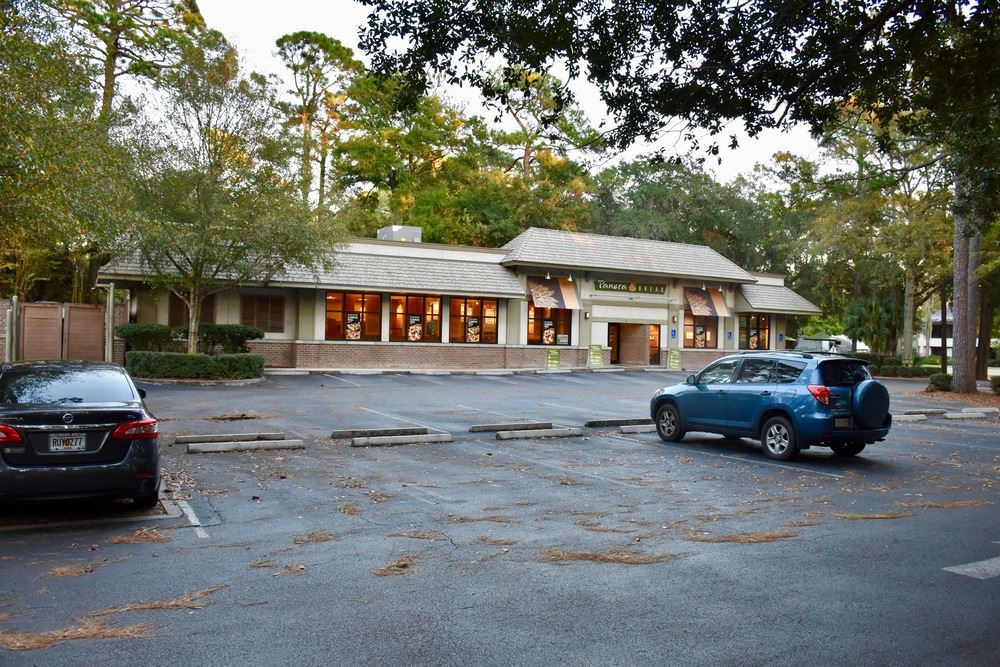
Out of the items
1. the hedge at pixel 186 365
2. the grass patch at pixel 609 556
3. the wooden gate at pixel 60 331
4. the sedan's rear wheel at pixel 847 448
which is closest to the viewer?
the grass patch at pixel 609 556

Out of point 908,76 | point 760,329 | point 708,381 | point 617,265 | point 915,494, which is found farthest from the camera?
point 760,329

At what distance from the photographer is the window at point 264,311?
3145 centimetres

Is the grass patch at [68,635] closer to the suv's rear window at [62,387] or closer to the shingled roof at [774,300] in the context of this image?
the suv's rear window at [62,387]

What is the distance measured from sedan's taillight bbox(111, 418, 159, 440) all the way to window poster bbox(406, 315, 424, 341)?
26264 mm

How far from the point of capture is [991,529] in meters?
8.15

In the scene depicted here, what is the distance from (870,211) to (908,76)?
29.5 m

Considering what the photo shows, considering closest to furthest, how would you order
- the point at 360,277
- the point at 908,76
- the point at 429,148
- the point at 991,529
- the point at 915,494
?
1. the point at 991,529
2. the point at 915,494
3. the point at 908,76
4. the point at 360,277
5. the point at 429,148

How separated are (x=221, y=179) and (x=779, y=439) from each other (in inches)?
750

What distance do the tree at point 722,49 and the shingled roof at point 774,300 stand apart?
32.3 metres

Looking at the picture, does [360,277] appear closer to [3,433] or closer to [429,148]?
[429,148]

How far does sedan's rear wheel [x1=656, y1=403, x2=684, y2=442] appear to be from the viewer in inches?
582

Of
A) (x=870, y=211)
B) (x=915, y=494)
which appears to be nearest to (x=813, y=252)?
(x=870, y=211)

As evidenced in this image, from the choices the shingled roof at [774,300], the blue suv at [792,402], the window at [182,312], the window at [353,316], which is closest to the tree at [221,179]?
the window at [182,312]

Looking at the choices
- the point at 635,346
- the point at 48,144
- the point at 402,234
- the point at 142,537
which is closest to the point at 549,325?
the point at 635,346
